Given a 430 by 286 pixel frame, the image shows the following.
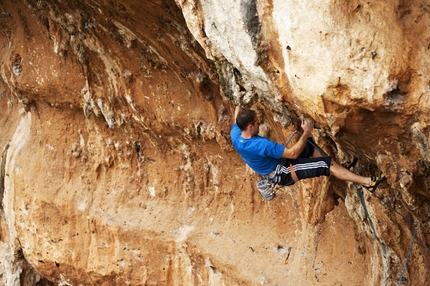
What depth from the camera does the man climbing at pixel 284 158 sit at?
4973 millimetres

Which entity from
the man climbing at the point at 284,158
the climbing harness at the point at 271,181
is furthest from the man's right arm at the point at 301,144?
the climbing harness at the point at 271,181

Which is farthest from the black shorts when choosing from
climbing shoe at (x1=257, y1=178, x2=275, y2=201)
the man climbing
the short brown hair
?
the short brown hair

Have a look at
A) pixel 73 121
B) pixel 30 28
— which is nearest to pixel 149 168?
pixel 73 121

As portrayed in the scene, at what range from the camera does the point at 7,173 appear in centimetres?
992

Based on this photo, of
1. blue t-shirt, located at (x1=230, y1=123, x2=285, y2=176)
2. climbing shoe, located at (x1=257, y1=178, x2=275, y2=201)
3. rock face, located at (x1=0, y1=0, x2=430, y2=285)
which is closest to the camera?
rock face, located at (x1=0, y1=0, x2=430, y2=285)

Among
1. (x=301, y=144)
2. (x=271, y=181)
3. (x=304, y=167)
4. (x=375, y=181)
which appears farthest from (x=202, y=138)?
(x=375, y=181)

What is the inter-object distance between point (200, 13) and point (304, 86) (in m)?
1.26

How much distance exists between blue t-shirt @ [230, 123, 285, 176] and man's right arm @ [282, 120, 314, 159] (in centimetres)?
6

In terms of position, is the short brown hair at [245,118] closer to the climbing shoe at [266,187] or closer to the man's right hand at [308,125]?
the man's right hand at [308,125]

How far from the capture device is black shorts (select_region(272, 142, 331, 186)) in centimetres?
512

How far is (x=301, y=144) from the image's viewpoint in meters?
4.92

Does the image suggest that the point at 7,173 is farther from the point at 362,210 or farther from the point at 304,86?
the point at 304,86

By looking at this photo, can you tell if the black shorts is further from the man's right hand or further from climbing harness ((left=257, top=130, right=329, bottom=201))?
the man's right hand

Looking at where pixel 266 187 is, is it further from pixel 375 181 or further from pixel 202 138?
pixel 202 138
